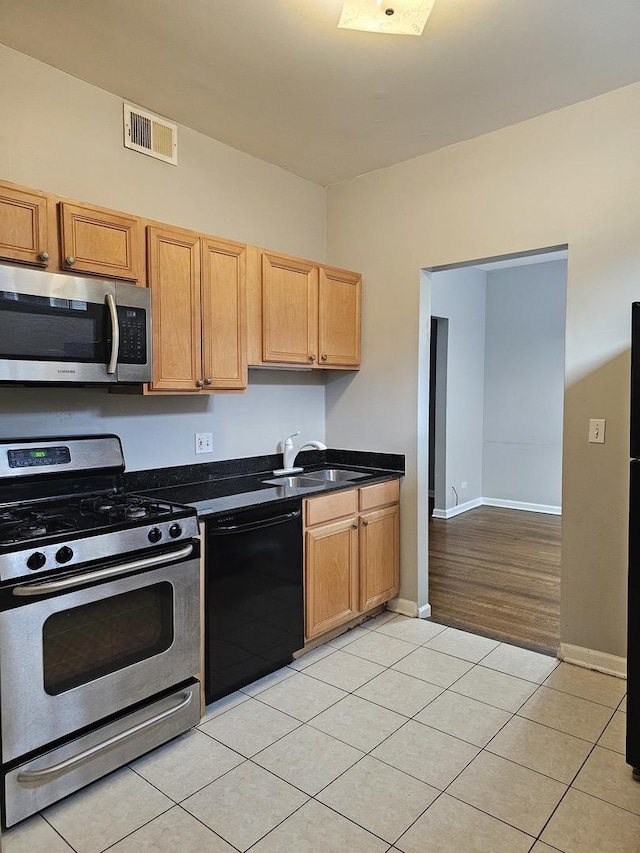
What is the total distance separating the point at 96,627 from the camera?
1995 millimetres

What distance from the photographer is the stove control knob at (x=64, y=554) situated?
1851 millimetres

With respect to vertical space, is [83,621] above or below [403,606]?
above

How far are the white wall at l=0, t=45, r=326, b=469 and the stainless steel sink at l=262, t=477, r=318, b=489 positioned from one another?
0.25 metres

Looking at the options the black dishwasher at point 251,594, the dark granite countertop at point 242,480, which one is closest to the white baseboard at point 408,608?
the dark granite countertop at point 242,480

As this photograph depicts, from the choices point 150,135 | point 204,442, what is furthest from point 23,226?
point 204,442

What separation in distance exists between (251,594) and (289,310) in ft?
5.05

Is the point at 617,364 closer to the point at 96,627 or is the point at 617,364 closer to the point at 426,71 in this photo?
the point at 426,71

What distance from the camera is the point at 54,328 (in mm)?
2145

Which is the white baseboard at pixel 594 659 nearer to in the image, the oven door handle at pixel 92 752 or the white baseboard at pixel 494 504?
the oven door handle at pixel 92 752

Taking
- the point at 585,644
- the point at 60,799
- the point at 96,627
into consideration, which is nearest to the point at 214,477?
the point at 96,627

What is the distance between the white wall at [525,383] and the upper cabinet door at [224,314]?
14.4 ft

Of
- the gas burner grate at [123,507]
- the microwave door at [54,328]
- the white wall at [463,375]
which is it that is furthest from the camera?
the white wall at [463,375]

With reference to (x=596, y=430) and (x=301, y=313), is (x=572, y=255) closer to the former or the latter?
(x=596, y=430)

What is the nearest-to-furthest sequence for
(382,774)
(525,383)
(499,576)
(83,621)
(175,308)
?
1. (83,621)
2. (382,774)
3. (175,308)
4. (499,576)
5. (525,383)
